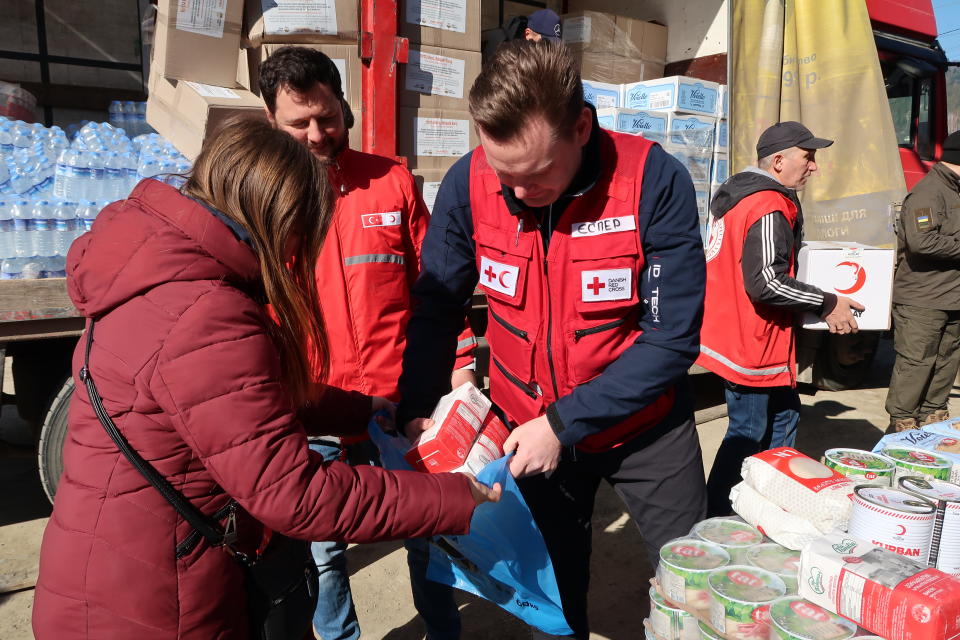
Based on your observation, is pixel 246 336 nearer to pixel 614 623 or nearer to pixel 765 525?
pixel 765 525

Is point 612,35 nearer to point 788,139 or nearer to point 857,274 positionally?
point 788,139

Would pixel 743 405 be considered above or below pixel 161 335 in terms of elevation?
below

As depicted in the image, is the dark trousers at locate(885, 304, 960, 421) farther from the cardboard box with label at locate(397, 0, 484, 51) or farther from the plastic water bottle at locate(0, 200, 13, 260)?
the plastic water bottle at locate(0, 200, 13, 260)

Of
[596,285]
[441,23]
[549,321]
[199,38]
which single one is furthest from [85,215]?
[596,285]

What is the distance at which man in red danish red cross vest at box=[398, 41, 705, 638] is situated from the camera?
1.45 metres

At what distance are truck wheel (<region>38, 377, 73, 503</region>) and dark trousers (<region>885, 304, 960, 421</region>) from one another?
491cm

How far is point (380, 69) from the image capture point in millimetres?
3271

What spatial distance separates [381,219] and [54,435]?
188 centimetres

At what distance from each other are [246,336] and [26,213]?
7.48ft

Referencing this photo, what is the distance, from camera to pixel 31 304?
104 inches

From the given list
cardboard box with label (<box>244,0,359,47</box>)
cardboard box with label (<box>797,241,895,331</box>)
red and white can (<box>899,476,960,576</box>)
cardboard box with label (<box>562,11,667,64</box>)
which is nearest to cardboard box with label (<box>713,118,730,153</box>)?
cardboard box with label (<box>562,11,667,64</box>)

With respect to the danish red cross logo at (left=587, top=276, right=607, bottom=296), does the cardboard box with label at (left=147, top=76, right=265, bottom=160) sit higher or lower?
higher

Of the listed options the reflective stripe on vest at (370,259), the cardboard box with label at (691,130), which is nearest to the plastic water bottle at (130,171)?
the reflective stripe on vest at (370,259)

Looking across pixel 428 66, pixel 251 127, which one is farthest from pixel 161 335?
pixel 428 66
